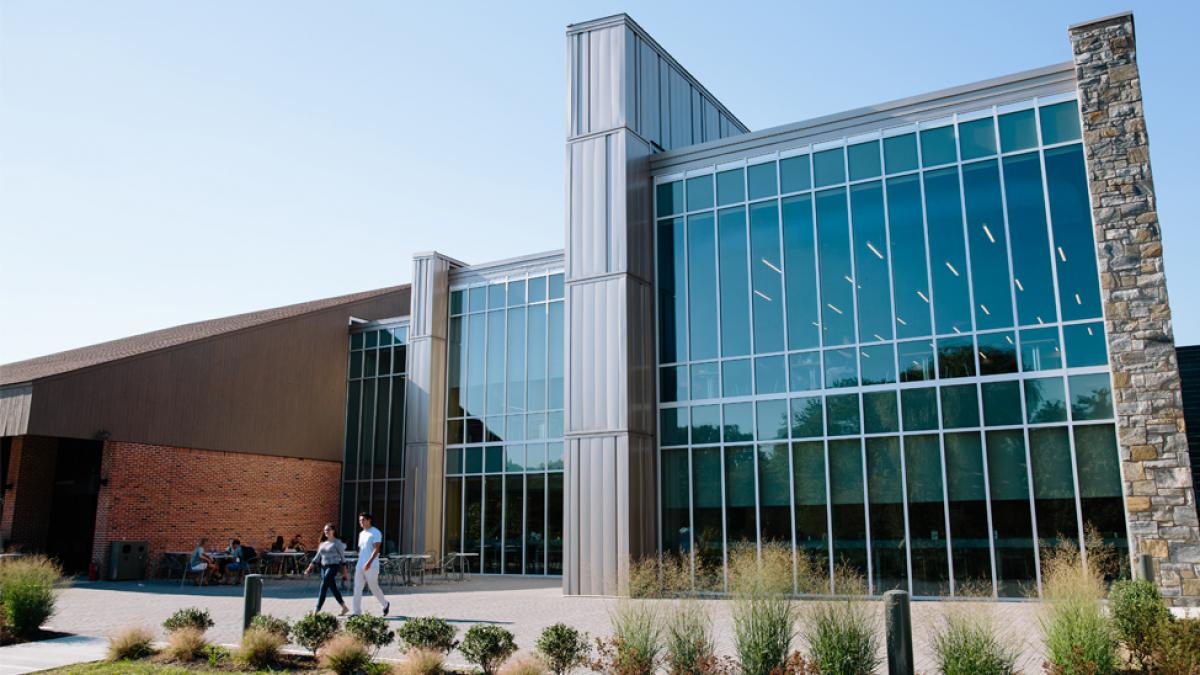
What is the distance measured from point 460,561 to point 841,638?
1802 cm

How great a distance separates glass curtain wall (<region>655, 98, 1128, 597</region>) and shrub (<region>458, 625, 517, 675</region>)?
9377mm

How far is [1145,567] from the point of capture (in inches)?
553

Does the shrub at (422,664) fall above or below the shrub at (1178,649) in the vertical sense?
below

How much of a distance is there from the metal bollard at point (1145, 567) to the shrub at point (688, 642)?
8.96m

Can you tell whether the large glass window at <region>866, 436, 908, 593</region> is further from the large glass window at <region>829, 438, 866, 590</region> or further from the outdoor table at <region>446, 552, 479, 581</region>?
the outdoor table at <region>446, 552, 479, 581</region>

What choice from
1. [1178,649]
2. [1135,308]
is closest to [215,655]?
[1178,649]

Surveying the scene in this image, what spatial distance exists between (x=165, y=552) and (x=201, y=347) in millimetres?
5661

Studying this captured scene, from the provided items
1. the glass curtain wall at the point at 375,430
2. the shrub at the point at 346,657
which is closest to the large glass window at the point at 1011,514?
the shrub at the point at 346,657

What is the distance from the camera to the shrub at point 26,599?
40.2ft

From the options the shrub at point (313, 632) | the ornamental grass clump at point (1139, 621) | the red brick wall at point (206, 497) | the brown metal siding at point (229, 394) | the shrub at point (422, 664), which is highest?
the brown metal siding at point (229, 394)

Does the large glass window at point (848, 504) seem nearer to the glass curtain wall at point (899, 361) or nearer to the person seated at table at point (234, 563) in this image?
the glass curtain wall at point (899, 361)

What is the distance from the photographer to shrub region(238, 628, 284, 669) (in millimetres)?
9883

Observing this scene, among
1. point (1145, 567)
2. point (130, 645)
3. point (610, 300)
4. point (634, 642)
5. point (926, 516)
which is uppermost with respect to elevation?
point (610, 300)

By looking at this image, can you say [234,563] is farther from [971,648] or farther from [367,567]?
[971,648]
